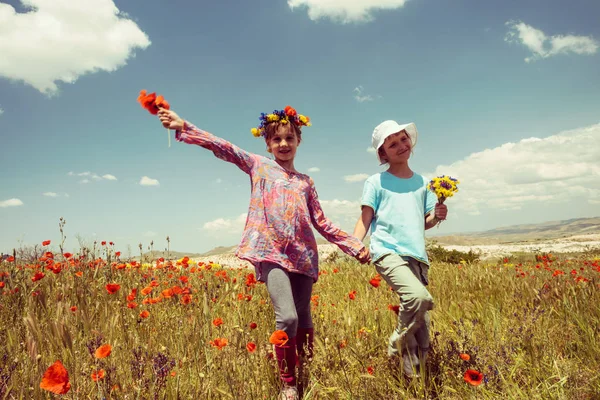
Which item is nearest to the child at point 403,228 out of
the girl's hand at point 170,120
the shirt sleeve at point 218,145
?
the shirt sleeve at point 218,145

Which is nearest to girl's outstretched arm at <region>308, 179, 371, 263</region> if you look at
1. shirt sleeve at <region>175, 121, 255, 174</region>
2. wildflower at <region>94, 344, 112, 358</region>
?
shirt sleeve at <region>175, 121, 255, 174</region>

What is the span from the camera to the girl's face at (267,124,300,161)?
3.13 m

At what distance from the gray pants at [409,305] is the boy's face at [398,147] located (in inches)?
37.1

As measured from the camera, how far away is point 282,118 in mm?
3195

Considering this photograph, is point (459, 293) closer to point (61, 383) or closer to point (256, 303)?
point (256, 303)

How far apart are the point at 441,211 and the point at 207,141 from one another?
1.97m

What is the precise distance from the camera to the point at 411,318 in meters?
2.56

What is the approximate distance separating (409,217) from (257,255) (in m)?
1.30

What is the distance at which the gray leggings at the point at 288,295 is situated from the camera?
247 cm

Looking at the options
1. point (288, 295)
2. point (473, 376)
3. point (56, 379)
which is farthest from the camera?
point (288, 295)

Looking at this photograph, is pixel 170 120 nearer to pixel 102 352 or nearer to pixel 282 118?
pixel 282 118

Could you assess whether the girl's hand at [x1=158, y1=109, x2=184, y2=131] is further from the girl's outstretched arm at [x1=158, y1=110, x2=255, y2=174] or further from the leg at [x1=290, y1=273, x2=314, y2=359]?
the leg at [x1=290, y1=273, x2=314, y2=359]

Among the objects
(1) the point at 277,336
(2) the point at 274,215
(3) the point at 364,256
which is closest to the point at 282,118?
(2) the point at 274,215

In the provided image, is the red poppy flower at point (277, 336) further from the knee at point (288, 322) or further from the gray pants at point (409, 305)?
the gray pants at point (409, 305)
